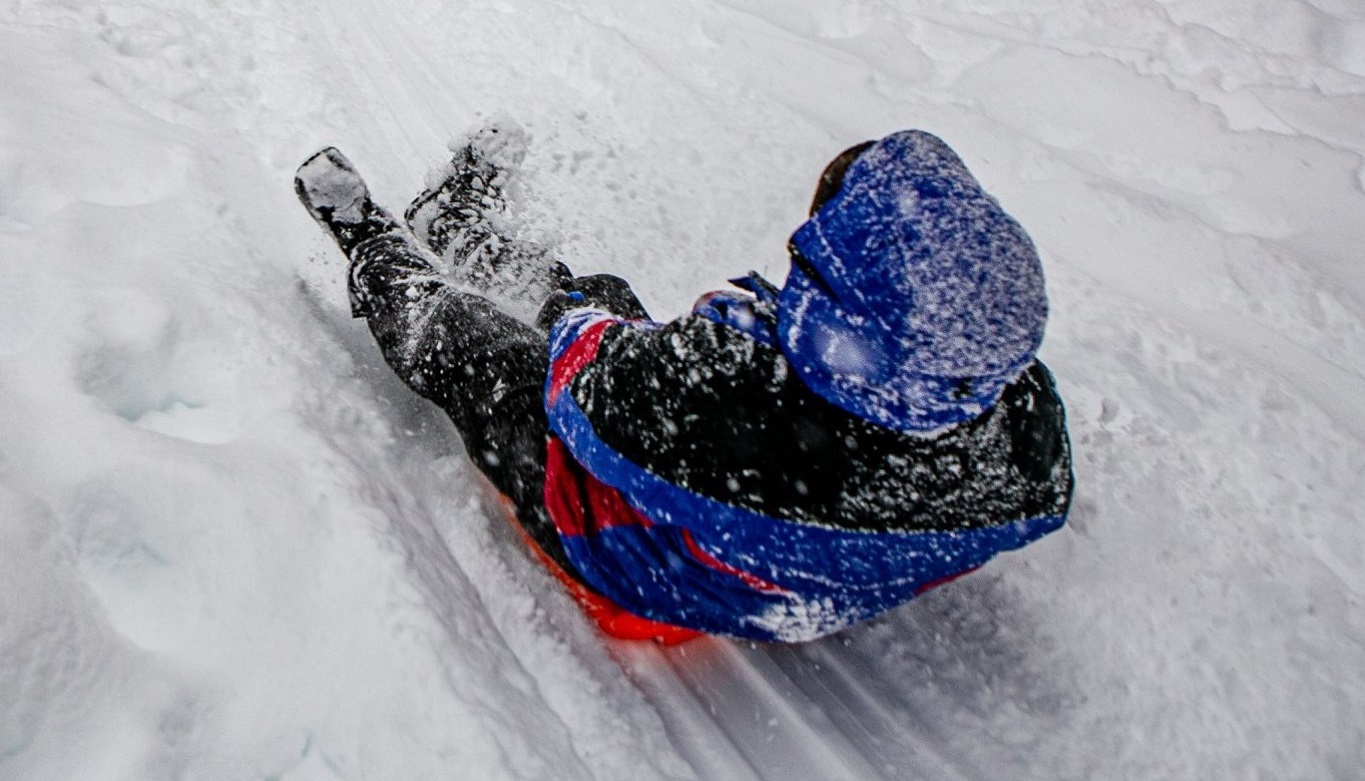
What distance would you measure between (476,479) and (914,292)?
4.20 feet

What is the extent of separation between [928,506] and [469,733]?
2.62 feet

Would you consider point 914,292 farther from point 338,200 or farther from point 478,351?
point 338,200

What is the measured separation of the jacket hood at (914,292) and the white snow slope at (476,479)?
84 cm

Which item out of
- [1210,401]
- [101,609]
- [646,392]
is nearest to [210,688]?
[101,609]

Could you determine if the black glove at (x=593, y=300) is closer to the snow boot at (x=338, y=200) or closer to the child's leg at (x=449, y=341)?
the child's leg at (x=449, y=341)

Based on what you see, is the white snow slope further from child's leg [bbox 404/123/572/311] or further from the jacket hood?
the jacket hood

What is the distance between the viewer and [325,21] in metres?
3.53

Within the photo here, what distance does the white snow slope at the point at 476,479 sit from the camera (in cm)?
134

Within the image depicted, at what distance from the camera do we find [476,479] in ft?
6.43

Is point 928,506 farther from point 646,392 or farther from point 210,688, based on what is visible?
point 210,688

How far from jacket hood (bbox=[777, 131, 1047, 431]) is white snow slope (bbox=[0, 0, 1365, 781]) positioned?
84 centimetres

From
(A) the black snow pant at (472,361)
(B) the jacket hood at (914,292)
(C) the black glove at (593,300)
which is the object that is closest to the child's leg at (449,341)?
(A) the black snow pant at (472,361)

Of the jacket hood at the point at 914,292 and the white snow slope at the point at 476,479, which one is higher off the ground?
the jacket hood at the point at 914,292

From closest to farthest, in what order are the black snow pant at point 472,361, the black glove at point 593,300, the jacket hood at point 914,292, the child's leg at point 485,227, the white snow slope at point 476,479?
the jacket hood at point 914,292 → the white snow slope at point 476,479 → the black snow pant at point 472,361 → the black glove at point 593,300 → the child's leg at point 485,227
